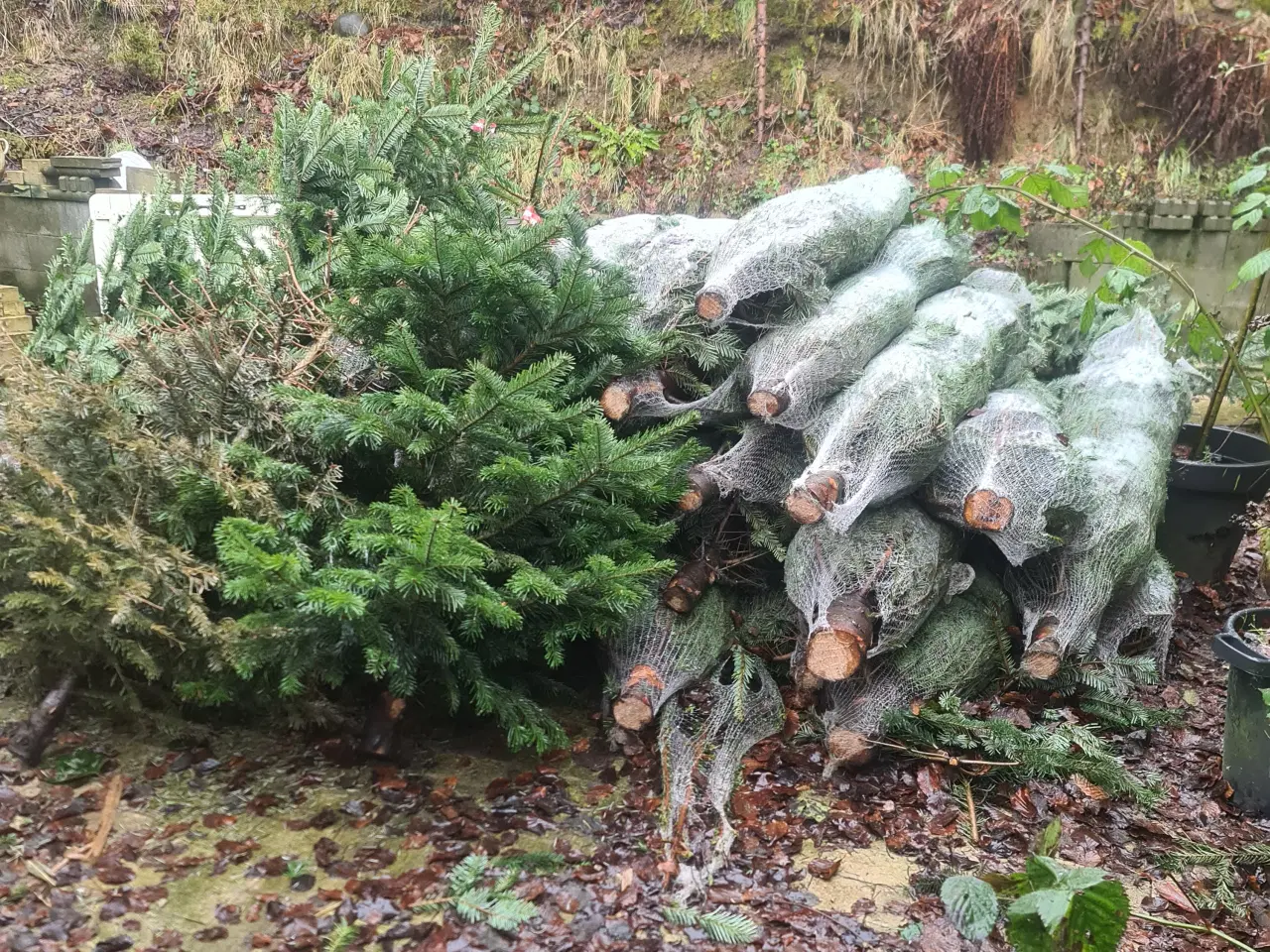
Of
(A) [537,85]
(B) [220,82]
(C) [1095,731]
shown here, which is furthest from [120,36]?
(C) [1095,731]

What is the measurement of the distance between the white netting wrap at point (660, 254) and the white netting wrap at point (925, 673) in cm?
141

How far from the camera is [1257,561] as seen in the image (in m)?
4.60

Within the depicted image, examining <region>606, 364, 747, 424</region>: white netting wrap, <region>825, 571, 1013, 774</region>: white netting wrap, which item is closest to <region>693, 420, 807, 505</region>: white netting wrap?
<region>606, 364, 747, 424</region>: white netting wrap

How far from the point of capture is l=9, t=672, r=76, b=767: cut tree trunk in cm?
239

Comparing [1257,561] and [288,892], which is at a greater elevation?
[288,892]

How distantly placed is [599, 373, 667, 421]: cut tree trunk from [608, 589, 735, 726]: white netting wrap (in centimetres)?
66

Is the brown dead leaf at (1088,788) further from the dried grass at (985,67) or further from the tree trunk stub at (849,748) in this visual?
the dried grass at (985,67)

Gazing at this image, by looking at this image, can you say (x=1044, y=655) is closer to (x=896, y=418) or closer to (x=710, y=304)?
(x=896, y=418)

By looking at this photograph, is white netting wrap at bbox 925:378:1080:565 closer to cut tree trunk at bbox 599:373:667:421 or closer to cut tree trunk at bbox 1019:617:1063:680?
cut tree trunk at bbox 1019:617:1063:680

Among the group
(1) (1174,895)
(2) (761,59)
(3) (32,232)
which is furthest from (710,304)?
(2) (761,59)

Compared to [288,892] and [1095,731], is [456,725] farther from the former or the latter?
[1095,731]

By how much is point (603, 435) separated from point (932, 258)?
195cm

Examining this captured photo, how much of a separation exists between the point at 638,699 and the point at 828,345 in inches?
50.3

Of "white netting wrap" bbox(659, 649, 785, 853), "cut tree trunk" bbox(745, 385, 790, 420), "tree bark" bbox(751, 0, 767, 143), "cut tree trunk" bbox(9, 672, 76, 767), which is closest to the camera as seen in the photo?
"cut tree trunk" bbox(9, 672, 76, 767)
